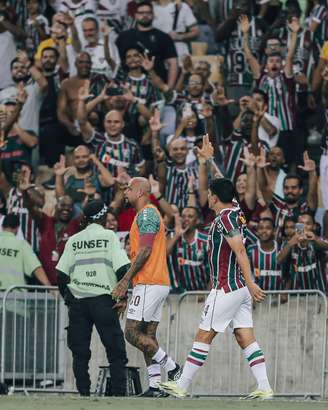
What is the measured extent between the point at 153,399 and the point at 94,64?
8.97 metres

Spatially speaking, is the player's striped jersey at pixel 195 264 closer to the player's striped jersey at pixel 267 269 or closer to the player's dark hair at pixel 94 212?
the player's striped jersey at pixel 267 269

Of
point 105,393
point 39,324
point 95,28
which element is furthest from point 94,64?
point 105,393

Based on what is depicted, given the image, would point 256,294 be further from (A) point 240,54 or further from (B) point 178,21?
(B) point 178,21

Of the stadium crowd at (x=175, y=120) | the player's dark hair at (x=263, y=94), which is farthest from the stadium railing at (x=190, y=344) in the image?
the player's dark hair at (x=263, y=94)

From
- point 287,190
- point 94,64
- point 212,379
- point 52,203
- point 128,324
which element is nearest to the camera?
point 128,324

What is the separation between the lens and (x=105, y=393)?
46.2 feet

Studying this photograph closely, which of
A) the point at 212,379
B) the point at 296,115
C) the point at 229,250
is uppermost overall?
the point at 296,115

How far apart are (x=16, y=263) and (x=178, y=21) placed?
18.6 ft

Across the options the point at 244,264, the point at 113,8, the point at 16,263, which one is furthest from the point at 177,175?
the point at 244,264

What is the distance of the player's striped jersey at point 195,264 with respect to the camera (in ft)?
56.5

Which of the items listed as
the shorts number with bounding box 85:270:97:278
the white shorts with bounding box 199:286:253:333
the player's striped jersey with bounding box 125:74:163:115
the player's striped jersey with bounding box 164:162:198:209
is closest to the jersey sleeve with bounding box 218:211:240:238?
the white shorts with bounding box 199:286:253:333

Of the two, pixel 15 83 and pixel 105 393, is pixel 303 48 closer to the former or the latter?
pixel 15 83

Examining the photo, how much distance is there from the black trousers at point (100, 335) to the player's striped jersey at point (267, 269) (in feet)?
10.0

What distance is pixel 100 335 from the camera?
45.6 feet
